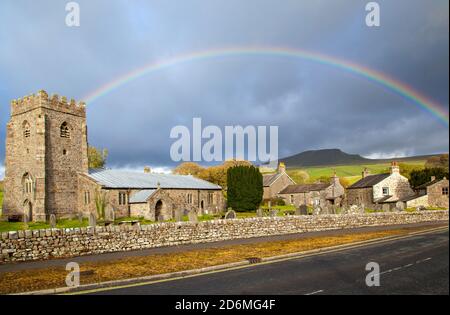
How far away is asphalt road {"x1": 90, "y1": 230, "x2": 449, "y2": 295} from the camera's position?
10.0 m

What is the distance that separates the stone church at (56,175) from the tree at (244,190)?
12114 millimetres

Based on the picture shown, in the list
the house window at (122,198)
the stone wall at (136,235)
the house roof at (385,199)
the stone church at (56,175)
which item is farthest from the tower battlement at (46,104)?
the house roof at (385,199)

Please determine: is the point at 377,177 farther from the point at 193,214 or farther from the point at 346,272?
the point at 346,272

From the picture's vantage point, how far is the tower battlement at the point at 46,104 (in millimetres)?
44500

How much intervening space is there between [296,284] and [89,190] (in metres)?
39.5

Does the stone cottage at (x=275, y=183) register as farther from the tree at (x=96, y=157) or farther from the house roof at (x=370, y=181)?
the tree at (x=96, y=157)

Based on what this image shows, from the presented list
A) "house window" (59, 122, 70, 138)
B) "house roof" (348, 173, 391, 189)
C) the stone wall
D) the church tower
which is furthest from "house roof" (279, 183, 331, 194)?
"house window" (59, 122, 70, 138)

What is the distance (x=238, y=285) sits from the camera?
1077cm

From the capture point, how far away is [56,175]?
45.4m

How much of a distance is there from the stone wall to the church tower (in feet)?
87.2

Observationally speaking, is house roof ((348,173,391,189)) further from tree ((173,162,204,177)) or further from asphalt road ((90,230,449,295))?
asphalt road ((90,230,449,295))

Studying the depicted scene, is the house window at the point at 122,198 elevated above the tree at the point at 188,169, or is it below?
below
